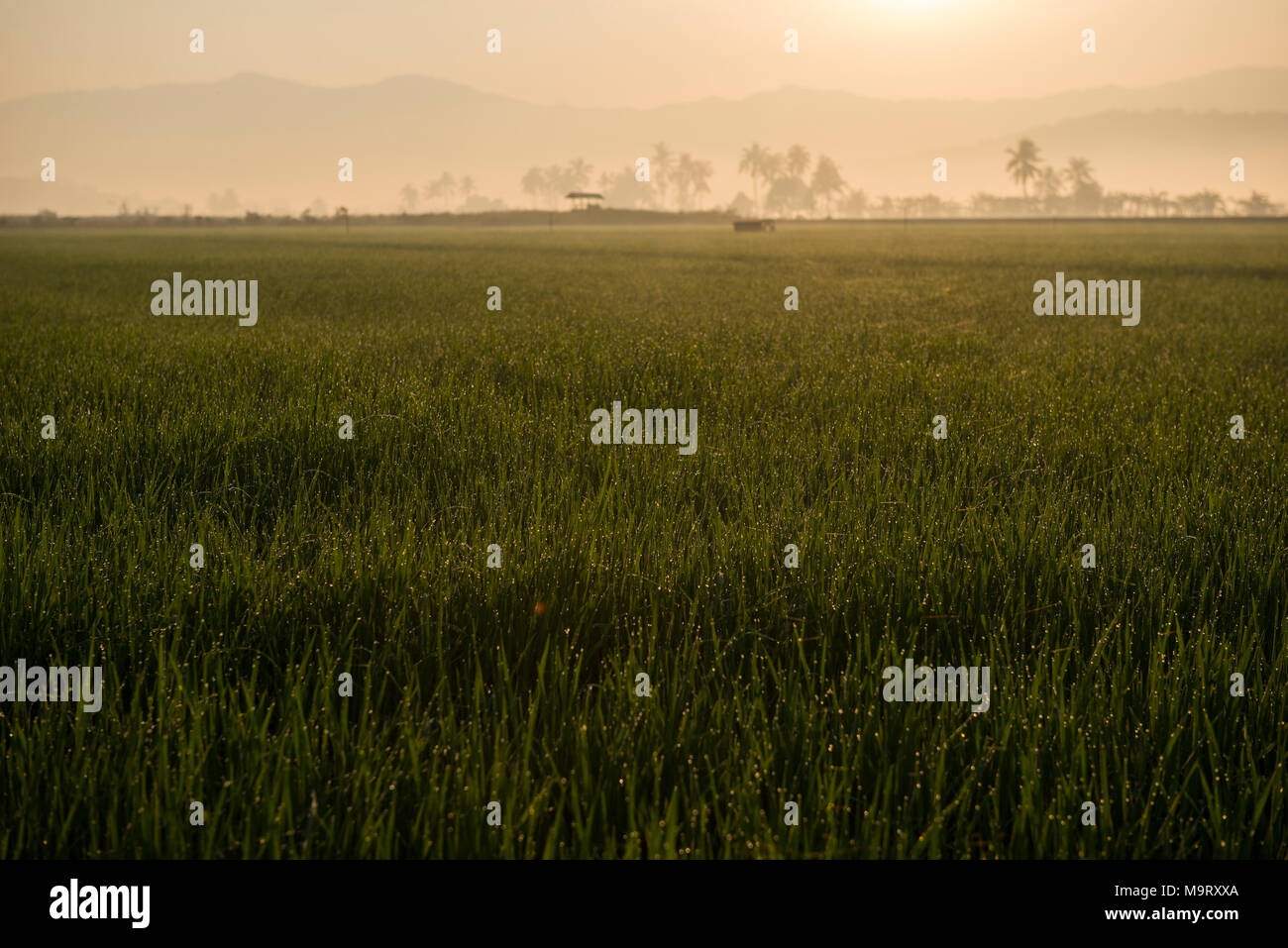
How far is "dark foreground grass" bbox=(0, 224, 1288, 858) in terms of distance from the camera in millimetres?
2098

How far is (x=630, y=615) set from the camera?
10.5 feet

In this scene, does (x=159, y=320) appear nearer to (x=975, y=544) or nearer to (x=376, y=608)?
(x=376, y=608)

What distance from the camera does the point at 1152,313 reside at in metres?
14.7

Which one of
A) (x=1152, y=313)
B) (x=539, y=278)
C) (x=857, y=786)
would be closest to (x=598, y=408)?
(x=857, y=786)

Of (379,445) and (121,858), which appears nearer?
(121,858)

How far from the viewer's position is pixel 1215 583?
364 centimetres

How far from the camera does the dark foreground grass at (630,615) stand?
2098 mm

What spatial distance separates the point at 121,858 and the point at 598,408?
5060 mm

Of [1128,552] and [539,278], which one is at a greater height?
[539,278]
